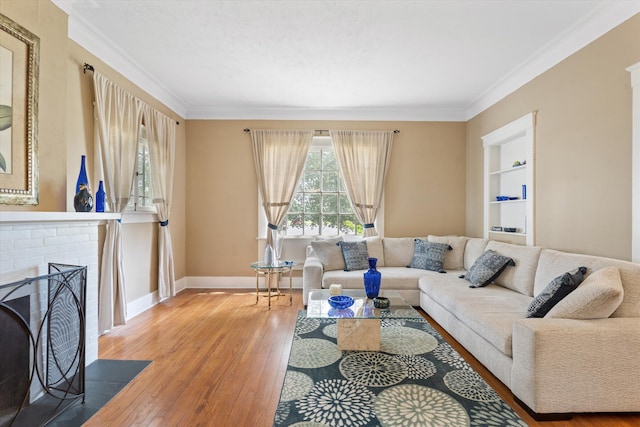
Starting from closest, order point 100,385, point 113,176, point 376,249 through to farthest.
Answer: point 100,385 < point 113,176 < point 376,249

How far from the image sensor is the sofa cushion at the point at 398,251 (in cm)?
472

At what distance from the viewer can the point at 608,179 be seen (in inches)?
105

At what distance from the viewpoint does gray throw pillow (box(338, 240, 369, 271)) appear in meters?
4.44

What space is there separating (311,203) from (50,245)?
3631 mm

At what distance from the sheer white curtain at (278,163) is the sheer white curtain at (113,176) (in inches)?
77.4

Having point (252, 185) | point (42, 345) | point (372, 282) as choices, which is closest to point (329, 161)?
point (252, 185)

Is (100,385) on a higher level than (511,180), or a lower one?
lower

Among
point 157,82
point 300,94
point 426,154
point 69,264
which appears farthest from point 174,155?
point 426,154

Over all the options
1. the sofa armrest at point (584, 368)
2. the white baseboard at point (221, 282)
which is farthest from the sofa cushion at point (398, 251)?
the sofa armrest at point (584, 368)

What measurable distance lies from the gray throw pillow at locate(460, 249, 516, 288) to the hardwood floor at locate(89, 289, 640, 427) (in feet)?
2.13

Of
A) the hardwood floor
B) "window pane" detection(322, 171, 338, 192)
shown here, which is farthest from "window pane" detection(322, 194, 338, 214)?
the hardwood floor

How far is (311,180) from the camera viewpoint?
5.44 m

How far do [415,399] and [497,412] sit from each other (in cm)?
44

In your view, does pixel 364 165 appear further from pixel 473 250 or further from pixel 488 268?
pixel 488 268
